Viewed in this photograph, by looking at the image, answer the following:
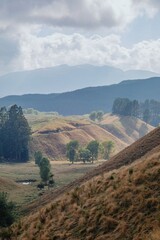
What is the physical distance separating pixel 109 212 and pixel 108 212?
126 millimetres

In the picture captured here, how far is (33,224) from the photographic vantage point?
3959cm

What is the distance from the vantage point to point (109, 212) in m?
33.2

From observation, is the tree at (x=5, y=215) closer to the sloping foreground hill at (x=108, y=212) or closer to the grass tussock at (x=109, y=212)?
the sloping foreground hill at (x=108, y=212)

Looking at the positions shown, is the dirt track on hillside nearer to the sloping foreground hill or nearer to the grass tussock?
the grass tussock

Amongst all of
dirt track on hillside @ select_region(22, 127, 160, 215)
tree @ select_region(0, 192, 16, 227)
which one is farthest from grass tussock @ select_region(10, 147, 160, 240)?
dirt track on hillside @ select_region(22, 127, 160, 215)

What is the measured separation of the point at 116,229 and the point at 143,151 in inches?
1961

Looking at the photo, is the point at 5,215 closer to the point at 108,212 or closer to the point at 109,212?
the point at 108,212

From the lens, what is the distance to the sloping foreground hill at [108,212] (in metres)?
29.6

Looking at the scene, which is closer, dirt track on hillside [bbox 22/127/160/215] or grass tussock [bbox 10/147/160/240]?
grass tussock [bbox 10/147/160/240]

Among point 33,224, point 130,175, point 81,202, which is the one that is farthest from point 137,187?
point 33,224

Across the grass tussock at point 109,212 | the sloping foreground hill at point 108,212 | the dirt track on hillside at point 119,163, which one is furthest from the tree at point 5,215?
the dirt track on hillside at point 119,163

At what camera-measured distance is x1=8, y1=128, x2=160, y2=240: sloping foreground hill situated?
29.6 m

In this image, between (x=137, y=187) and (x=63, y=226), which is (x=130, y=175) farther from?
(x=63, y=226)

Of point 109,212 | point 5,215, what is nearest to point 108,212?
point 109,212
